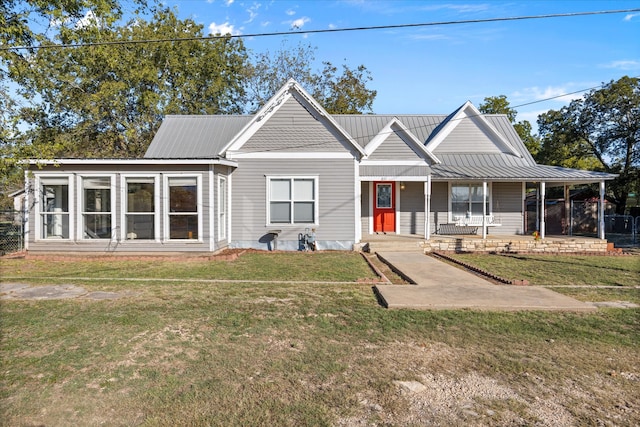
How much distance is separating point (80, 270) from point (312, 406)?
9.21 m

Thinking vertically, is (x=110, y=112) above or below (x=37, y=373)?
above

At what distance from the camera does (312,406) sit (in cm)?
362

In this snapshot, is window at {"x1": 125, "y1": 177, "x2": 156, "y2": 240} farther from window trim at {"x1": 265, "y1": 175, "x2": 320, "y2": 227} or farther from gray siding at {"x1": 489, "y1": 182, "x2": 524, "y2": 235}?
gray siding at {"x1": 489, "y1": 182, "x2": 524, "y2": 235}

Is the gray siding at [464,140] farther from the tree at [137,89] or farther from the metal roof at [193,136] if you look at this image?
the tree at [137,89]

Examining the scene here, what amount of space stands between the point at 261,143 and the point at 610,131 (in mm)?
28020

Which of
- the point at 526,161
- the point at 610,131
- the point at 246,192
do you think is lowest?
the point at 246,192

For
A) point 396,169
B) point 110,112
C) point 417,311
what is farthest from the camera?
point 110,112

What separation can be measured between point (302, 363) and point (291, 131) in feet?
37.4

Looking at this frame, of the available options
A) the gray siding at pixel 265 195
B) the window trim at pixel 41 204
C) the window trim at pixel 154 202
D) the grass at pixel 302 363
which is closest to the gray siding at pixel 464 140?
the gray siding at pixel 265 195

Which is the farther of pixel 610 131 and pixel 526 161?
pixel 610 131

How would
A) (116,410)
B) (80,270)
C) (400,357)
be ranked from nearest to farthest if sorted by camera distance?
(116,410) < (400,357) < (80,270)

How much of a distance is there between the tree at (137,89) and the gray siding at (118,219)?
15.5 meters

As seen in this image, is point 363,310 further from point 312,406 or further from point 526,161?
point 526,161

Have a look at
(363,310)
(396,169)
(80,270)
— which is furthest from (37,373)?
(396,169)
